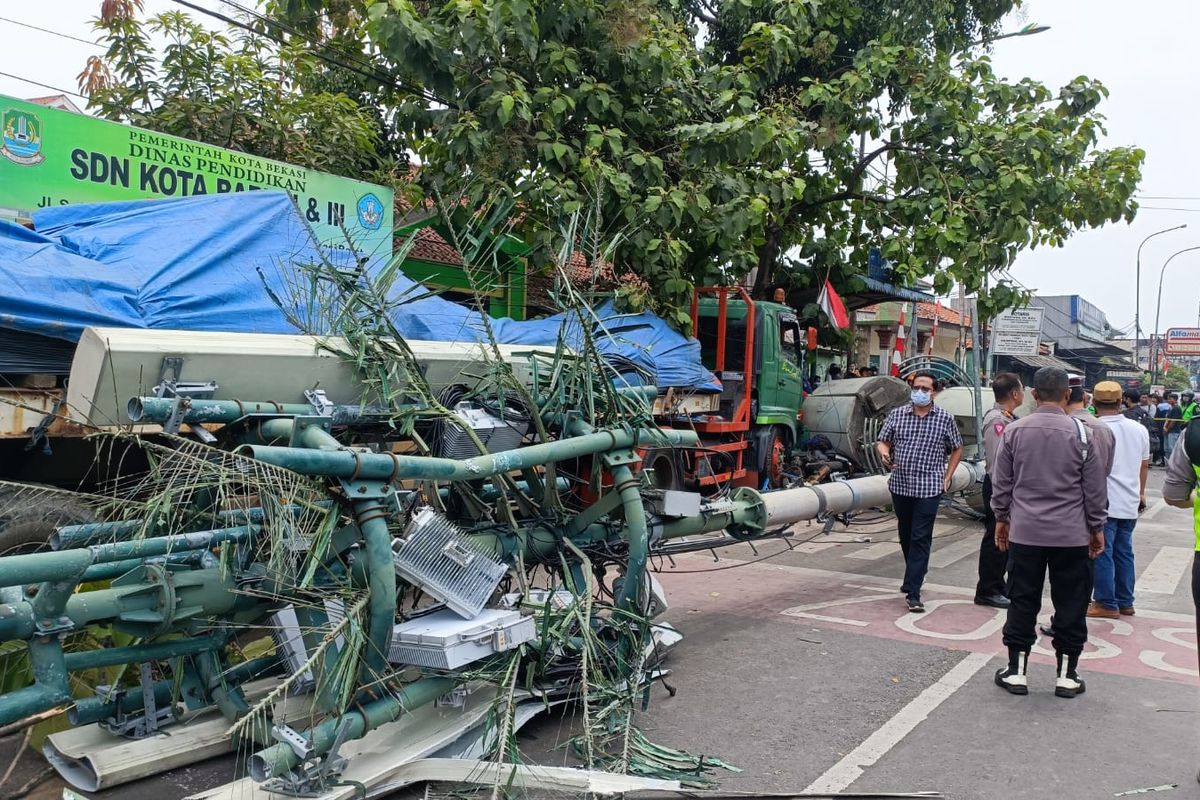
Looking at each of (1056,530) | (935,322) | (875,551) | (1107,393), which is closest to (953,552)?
(875,551)

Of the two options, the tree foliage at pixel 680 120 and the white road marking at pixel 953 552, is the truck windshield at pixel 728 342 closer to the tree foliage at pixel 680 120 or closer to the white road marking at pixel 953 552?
the tree foliage at pixel 680 120

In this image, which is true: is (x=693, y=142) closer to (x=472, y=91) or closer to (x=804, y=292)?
(x=472, y=91)

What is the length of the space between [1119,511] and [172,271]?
22.4 ft

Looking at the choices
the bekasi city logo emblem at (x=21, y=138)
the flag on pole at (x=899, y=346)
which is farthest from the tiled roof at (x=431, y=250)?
the flag on pole at (x=899, y=346)

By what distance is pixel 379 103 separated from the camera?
1244 cm

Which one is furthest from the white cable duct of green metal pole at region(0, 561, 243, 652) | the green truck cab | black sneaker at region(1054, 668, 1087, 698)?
green metal pole at region(0, 561, 243, 652)

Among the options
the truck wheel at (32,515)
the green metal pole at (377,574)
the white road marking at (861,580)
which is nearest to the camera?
the green metal pole at (377,574)

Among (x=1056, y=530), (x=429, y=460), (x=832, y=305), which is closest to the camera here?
(x=429, y=460)

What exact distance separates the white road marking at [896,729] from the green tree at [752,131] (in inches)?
184

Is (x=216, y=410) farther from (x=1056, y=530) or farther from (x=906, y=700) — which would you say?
(x=1056, y=530)

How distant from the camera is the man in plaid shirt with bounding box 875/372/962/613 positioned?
7199 mm

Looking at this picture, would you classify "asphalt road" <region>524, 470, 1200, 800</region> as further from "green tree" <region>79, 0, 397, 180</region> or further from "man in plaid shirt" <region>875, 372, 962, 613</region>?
"green tree" <region>79, 0, 397, 180</region>

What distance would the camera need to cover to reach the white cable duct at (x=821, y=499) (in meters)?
6.67

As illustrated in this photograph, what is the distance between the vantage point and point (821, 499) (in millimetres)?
7348
